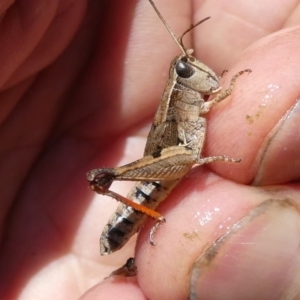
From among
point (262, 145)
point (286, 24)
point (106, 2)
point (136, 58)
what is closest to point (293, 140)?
point (262, 145)

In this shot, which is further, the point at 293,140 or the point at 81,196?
the point at 81,196

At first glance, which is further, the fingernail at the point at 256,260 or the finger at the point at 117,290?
the finger at the point at 117,290

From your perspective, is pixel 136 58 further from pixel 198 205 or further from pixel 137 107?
pixel 198 205

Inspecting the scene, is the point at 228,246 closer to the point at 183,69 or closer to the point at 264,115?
the point at 264,115

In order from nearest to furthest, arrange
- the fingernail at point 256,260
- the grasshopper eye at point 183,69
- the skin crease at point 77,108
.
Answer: the fingernail at point 256,260 → the grasshopper eye at point 183,69 → the skin crease at point 77,108

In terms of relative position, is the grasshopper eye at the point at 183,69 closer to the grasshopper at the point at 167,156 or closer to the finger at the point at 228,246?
the grasshopper at the point at 167,156

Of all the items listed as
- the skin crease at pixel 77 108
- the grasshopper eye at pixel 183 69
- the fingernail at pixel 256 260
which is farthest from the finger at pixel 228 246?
the grasshopper eye at pixel 183 69

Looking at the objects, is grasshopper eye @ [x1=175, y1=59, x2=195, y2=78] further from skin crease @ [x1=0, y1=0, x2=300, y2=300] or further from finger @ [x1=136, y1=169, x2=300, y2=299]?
finger @ [x1=136, y1=169, x2=300, y2=299]

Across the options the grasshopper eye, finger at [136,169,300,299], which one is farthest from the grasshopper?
finger at [136,169,300,299]
